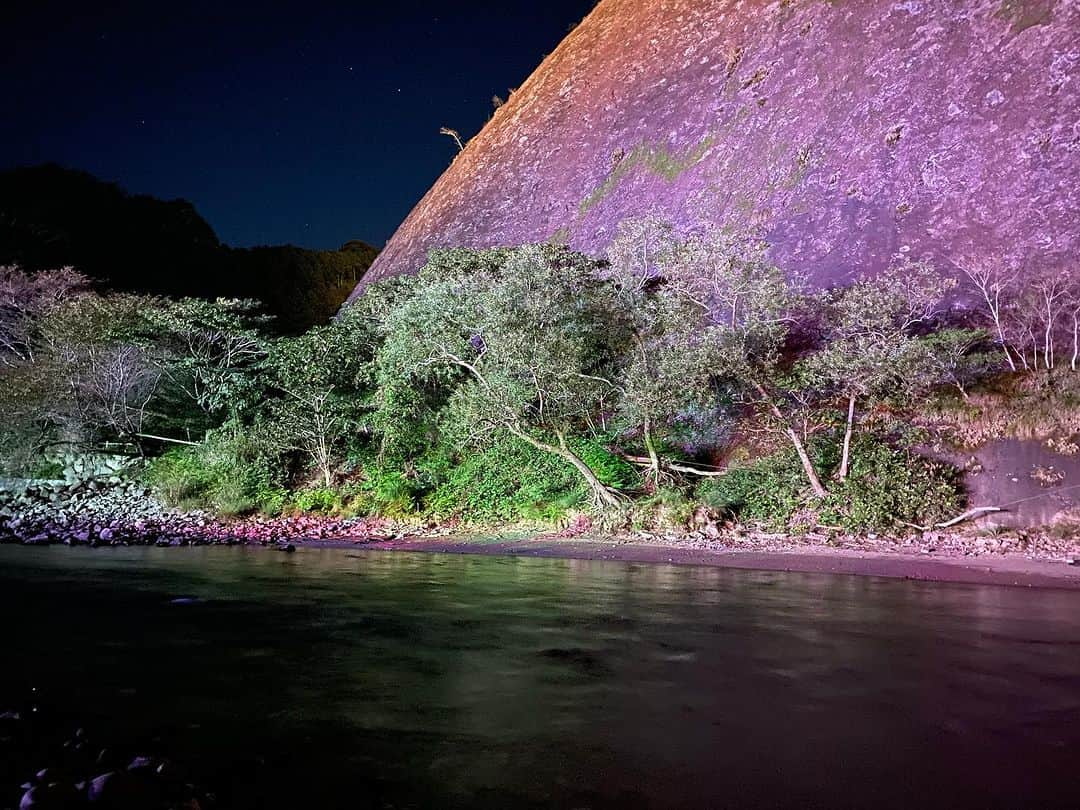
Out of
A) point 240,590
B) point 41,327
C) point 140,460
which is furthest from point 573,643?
point 41,327

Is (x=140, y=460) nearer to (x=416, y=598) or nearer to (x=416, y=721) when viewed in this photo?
(x=416, y=598)

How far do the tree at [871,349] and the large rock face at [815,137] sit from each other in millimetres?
8678

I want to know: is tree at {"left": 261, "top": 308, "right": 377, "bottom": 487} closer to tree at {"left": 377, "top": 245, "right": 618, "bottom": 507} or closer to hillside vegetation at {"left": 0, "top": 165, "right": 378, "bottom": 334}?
tree at {"left": 377, "top": 245, "right": 618, "bottom": 507}

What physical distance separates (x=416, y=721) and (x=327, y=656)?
7.65 ft

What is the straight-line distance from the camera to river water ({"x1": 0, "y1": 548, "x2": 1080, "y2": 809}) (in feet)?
14.8

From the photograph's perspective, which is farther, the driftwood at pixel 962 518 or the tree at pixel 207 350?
the tree at pixel 207 350

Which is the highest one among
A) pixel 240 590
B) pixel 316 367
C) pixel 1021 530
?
pixel 316 367

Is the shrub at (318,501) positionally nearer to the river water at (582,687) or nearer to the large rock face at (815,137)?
the river water at (582,687)

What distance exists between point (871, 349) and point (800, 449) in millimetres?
2596

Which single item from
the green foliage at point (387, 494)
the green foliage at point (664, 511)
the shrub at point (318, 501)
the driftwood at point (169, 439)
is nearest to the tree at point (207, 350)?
the driftwood at point (169, 439)

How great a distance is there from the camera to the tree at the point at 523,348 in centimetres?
1697

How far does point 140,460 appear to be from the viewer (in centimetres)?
2384

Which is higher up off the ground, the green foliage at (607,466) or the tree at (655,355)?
the tree at (655,355)

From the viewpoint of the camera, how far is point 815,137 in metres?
28.1
